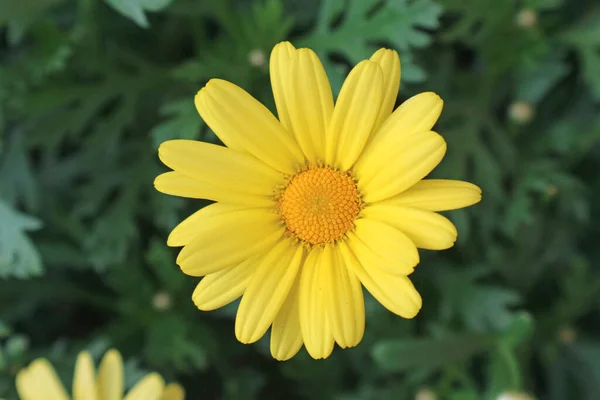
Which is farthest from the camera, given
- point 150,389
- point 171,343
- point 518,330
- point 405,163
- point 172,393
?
point 171,343

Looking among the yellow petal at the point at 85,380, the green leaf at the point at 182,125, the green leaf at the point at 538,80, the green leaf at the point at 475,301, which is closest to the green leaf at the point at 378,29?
the green leaf at the point at 182,125

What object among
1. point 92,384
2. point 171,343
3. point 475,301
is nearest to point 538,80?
point 475,301

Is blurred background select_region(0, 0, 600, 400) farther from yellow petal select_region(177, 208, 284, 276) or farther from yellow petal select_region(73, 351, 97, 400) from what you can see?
yellow petal select_region(177, 208, 284, 276)

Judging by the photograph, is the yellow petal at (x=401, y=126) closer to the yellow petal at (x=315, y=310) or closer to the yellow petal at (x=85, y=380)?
the yellow petal at (x=315, y=310)

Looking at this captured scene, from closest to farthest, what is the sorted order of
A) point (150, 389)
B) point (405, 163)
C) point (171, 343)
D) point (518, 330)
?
point (405, 163)
point (150, 389)
point (518, 330)
point (171, 343)

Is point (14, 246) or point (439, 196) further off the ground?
point (439, 196)

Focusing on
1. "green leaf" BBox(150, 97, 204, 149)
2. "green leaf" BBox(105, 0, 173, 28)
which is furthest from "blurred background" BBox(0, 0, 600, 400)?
"green leaf" BBox(105, 0, 173, 28)

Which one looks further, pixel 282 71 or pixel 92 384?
pixel 92 384

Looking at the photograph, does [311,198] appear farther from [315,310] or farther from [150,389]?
[150,389]
